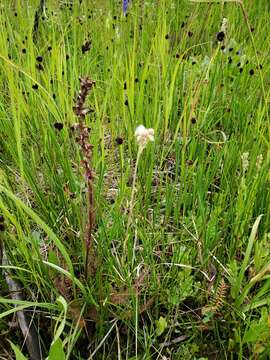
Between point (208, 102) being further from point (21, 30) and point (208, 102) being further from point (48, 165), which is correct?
point (21, 30)

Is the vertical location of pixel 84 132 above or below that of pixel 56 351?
above

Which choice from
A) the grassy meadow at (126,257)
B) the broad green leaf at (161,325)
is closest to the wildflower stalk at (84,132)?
the grassy meadow at (126,257)

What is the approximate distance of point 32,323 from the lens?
3.78 ft

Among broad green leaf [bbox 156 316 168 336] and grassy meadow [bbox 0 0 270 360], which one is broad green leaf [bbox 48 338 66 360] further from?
broad green leaf [bbox 156 316 168 336]

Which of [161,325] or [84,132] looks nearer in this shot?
[84,132]

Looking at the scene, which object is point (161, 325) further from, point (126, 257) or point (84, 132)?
point (84, 132)

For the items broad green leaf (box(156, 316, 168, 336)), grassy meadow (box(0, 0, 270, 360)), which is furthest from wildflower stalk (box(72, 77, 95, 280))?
broad green leaf (box(156, 316, 168, 336))

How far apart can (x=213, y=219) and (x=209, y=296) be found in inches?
8.4

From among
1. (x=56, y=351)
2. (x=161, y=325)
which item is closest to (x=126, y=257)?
(x=161, y=325)

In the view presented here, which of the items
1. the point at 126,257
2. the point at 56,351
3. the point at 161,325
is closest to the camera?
the point at 56,351

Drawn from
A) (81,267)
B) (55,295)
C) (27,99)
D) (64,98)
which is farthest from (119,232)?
(27,99)

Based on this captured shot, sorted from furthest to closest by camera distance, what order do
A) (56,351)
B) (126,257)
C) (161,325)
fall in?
1. (126,257)
2. (161,325)
3. (56,351)

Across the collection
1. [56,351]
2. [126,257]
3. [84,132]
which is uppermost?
[84,132]

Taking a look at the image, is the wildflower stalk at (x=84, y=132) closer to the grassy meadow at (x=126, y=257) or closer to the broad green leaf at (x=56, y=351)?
the grassy meadow at (x=126, y=257)
